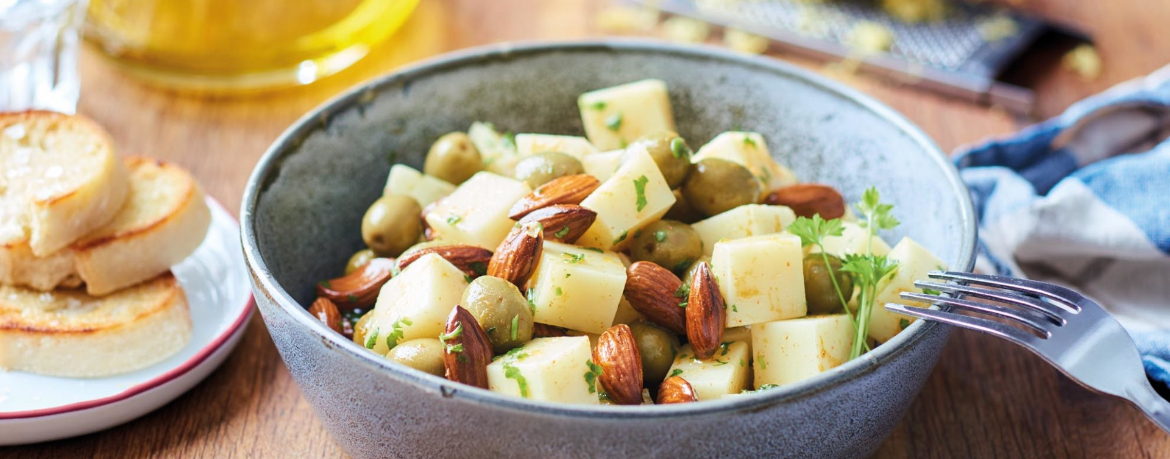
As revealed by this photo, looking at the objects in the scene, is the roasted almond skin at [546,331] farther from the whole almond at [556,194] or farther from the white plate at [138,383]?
the white plate at [138,383]

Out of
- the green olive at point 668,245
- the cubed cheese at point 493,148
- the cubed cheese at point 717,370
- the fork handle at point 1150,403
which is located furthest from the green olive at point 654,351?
the fork handle at point 1150,403

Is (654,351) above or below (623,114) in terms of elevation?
below

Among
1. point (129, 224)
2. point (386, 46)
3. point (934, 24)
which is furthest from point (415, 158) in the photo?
point (934, 24)

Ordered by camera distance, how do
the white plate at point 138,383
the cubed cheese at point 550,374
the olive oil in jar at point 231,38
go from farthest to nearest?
the olive oil in jar at point 231,38
the white plate at point 138,383
the cubed cheese at point 550,374

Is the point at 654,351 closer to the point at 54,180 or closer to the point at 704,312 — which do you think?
the point at 704,312

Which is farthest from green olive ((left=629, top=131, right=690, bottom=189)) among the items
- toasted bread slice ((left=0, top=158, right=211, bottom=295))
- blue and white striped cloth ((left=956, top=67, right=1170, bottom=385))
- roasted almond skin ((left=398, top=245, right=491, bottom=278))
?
toasted bread slice ((left=0, top=158, right=211, bottom=295))

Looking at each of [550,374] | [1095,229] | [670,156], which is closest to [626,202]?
[670,156]

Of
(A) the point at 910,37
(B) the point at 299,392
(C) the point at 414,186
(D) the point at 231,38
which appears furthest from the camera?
(A) the point at 910,37
